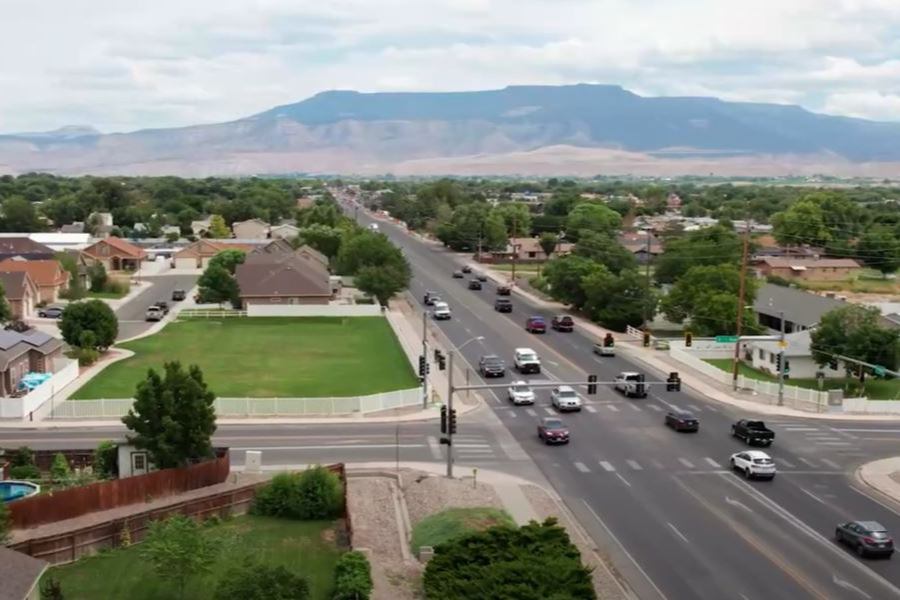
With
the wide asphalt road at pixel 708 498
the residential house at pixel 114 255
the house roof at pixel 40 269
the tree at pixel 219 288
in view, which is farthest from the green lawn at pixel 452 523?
the residential house at pixel 114 255

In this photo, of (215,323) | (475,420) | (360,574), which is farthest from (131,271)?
(360,574)

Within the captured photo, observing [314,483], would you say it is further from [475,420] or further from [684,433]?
[684,433]

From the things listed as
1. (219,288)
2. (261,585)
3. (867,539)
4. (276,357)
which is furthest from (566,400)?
(219,288)

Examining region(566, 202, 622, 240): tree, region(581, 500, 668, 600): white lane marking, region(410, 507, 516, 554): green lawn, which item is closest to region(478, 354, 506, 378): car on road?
region(581, 500, 668, 600): white lane marking

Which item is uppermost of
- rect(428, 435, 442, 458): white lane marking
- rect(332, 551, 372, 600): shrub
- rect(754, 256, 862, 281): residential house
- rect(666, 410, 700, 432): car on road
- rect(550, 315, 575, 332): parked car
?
rect(332, 551, 372, 600): shrub

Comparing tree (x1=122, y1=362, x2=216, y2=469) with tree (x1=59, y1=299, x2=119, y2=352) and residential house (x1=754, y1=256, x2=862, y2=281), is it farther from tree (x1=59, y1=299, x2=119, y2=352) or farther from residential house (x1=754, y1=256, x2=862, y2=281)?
residential house (x1=754, y1=256, x2=862, y2=281)
